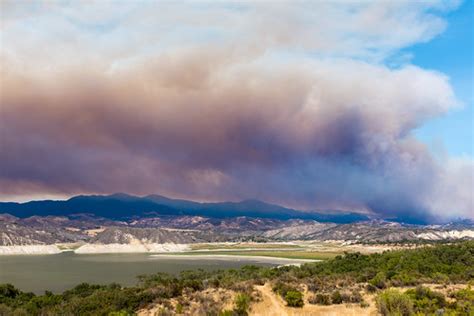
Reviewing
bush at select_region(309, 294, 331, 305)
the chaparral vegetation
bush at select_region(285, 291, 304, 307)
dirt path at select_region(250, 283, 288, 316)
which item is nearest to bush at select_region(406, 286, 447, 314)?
the chaparral vegetation

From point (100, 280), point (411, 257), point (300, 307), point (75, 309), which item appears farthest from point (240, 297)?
point (100, 280)

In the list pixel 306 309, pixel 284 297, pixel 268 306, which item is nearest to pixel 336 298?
pixel 306 309

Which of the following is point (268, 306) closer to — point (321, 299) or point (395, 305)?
point (321, 299)

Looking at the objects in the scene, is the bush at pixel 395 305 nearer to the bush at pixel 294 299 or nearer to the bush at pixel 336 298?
the bush at pixel 336 298

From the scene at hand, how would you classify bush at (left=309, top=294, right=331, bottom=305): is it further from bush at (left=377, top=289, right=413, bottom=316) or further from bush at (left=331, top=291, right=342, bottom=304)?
bush at (left=377, top=289, right=413, bottom=316)

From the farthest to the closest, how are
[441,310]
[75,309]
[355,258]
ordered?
[355,258] → [75,309] → [441,310]

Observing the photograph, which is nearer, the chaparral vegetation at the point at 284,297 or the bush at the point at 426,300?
the bush at the point at 426,300

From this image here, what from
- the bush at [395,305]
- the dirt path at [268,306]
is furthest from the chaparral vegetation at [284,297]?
the dirt path at [268,306]

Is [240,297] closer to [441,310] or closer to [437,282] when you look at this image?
[441,310]
